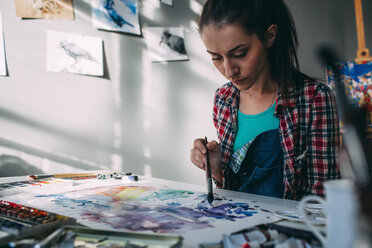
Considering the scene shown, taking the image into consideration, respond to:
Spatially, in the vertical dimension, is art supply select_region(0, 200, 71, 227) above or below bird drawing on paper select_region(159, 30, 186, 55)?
below

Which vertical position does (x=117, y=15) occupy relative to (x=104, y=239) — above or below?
above

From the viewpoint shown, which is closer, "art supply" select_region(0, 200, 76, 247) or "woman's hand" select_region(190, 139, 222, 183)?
"art supply" select_region(0, 200, 76, 247)

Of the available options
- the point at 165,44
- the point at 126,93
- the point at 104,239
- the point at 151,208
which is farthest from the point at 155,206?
the point at 165,44

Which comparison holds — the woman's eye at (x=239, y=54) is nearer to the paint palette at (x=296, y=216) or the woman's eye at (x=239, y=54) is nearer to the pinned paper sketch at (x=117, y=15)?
the paint palette at (x=296, y=216)

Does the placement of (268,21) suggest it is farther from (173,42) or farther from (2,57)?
(2,57)

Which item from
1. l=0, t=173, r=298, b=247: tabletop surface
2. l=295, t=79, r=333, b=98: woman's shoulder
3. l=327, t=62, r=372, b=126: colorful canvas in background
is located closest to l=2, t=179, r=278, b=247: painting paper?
l=0, t=173, r=298, b=247: tabletop surface

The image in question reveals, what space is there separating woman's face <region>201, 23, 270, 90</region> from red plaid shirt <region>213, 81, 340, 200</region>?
18cm

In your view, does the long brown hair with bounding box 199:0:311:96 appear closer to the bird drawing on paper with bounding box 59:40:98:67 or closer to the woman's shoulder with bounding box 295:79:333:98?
the woman's shoulder with bounding box 295:79:333:98

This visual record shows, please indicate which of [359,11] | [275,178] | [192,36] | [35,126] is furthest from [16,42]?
[359,11]

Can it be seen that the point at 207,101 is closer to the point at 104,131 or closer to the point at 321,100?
the point at 104,131

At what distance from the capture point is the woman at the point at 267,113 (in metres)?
0.83

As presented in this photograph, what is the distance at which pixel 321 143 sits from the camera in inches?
35.1

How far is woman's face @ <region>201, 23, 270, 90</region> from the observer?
80cm

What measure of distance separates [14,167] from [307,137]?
1.19 meters
